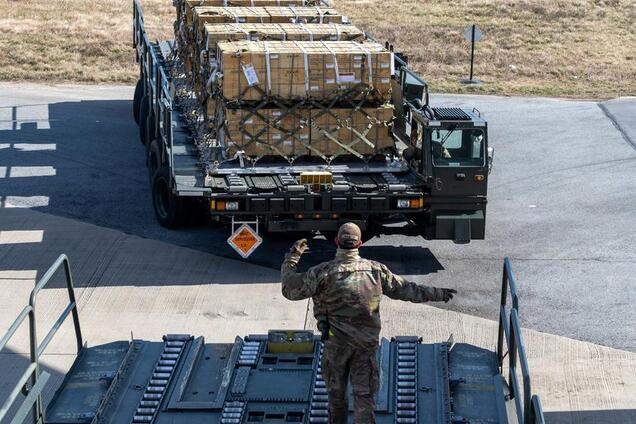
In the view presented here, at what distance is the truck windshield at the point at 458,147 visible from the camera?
46.6ft

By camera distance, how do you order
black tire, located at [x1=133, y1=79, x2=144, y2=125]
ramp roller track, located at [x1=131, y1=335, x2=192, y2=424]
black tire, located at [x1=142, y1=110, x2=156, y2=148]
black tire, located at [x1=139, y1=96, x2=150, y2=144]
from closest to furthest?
ramp roller track, located at [x1=131, y1=335, x2=192, y2=424], black tire, located at [x1=142, y1=110, x2=156, y2=148], black tire, located at [x1=139, y1=96, x2=150, y2=144], black tire, located at [x1=133, y1=79, x2=144, y2=125]

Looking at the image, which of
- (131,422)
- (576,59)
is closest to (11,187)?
(131,422)

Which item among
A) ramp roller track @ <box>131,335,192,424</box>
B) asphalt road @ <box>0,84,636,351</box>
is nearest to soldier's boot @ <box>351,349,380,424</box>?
ramp roller track @ <box>131,335,192,424</box>

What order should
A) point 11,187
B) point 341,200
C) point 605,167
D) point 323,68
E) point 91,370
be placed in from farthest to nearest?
point 605,167, point 11,187, point 323,68, point 341,200, point 91,370

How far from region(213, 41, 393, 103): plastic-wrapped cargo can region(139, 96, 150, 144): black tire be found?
5439 mm

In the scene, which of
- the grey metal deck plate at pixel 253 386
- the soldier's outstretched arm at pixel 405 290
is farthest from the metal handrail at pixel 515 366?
the soldier's outstretched arm at pixel 405 290

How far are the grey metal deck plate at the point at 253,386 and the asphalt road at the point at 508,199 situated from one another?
4.25 meters

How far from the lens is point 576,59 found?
1244 inches

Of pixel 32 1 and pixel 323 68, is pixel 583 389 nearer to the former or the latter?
pixel 323 68

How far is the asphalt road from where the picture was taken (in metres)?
14.0

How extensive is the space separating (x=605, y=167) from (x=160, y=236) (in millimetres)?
8031

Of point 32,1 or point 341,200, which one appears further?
point 32,1

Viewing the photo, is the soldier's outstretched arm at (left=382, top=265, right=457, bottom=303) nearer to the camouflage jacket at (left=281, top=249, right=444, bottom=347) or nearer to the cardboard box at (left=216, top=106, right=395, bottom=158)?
the camouflage jacket at (left=281, top=249, right=444, bottom=347)

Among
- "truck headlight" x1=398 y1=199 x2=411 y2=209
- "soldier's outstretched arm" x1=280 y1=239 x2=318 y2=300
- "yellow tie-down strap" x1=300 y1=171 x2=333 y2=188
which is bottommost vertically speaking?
"truck headlight" x1=398 y1=199 x2=411 y2=209
